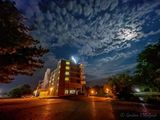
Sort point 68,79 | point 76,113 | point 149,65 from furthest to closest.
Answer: point 68,79, point 149,65, point 76,113

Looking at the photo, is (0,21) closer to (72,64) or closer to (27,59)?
(27,59)

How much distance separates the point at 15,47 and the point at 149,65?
26.3 m

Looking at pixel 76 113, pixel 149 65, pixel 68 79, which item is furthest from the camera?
pixel 68 79

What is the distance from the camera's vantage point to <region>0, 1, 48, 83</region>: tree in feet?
33.2

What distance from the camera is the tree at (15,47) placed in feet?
33.2

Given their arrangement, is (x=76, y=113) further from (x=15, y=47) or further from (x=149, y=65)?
(x=149, y=65)

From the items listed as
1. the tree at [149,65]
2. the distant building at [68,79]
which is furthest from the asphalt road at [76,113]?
the distant building at [68,79]

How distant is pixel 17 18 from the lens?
11648mm

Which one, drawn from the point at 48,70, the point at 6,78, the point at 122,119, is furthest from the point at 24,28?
the point at 48,70

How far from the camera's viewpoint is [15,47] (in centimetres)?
1057

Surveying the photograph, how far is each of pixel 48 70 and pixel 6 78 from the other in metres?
78.7

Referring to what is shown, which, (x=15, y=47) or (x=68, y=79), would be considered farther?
(x=68, y=79)

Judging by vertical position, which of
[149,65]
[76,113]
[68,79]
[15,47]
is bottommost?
[76,113]

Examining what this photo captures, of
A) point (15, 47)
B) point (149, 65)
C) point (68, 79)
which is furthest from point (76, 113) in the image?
point (68, 79)
